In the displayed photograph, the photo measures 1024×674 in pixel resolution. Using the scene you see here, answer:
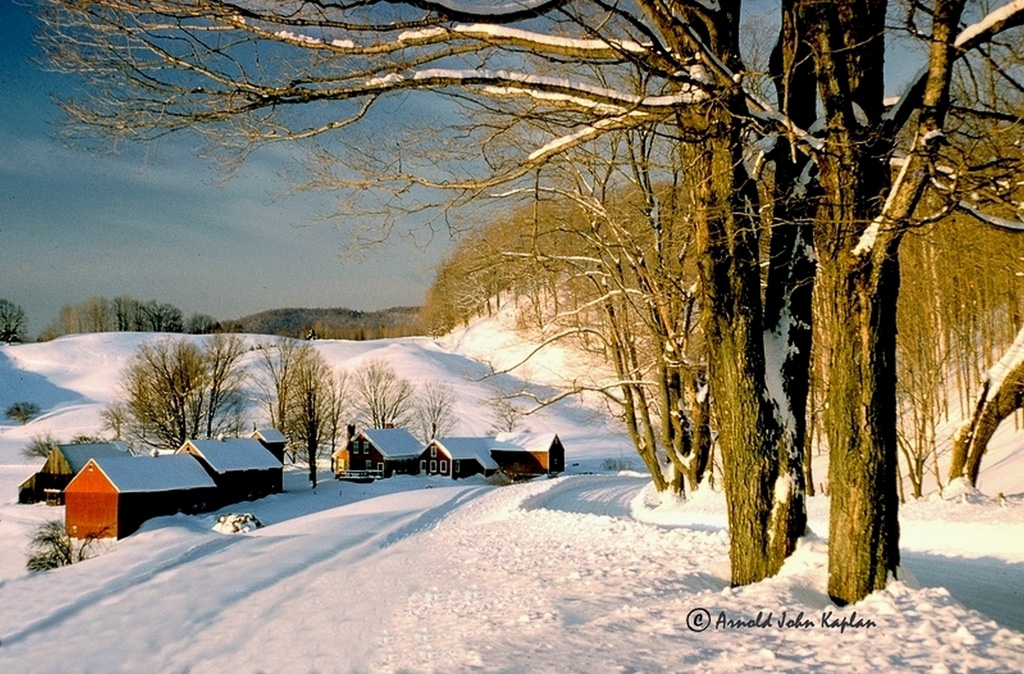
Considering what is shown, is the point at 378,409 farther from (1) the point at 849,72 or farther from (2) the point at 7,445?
(1) the point at 849,72

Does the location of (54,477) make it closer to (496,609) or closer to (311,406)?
(311,406)

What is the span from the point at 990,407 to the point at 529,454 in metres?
39.9

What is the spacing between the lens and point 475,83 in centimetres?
550

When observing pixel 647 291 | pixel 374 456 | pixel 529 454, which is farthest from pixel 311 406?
pixel 647 291

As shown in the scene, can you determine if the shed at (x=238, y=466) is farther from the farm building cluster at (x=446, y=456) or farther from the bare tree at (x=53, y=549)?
the bare tree at (x=53, y=549)

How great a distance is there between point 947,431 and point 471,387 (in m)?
57.2

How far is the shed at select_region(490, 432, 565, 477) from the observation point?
5291 centimetres

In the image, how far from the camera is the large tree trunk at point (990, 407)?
48.4 ft

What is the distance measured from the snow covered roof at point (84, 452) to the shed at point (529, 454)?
82.7 feet

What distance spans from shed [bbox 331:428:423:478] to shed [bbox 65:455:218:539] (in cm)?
1687

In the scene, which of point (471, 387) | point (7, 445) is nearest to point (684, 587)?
point (7, 445)

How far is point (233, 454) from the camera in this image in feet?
139

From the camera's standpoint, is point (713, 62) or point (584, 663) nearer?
point (584, 663)

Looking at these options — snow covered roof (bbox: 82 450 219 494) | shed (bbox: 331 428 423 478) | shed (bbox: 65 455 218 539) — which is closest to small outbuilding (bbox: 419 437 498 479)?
shed (bbox: 331 428 423 478)
